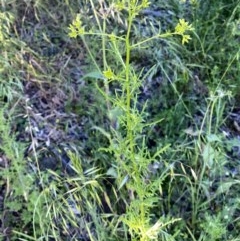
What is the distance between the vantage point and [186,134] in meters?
2.23

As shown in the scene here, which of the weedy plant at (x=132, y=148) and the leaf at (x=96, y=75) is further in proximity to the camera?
the leaf at (x=96, y=75)

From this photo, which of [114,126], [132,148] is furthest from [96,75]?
[132,148]

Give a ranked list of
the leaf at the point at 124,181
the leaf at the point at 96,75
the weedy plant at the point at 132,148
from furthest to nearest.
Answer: the leaf at the point at 96,75
the leaf at the point at 124,181
the weedy plant at the point at 132,148

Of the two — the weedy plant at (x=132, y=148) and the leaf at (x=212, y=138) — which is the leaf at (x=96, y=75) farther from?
the leaf at (x=212, y=138)

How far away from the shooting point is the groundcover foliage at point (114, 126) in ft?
6.50

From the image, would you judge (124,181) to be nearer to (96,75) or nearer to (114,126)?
(114,126)

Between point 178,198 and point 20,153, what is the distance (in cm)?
60

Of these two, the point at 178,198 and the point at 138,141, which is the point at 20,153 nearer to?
the point at 138,141

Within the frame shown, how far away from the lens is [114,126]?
2.18m

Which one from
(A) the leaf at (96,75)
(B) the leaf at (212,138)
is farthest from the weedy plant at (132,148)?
(B) the leaf at (212,138)

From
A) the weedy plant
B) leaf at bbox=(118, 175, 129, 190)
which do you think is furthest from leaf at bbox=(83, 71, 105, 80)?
leaf at bbox=(118, 175, 129, 190)

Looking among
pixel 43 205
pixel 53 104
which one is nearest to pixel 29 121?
pixel 53 104

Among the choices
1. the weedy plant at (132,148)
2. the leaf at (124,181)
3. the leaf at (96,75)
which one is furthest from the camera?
the leaf at (96,75)

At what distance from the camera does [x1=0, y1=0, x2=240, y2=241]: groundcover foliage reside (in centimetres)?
198
